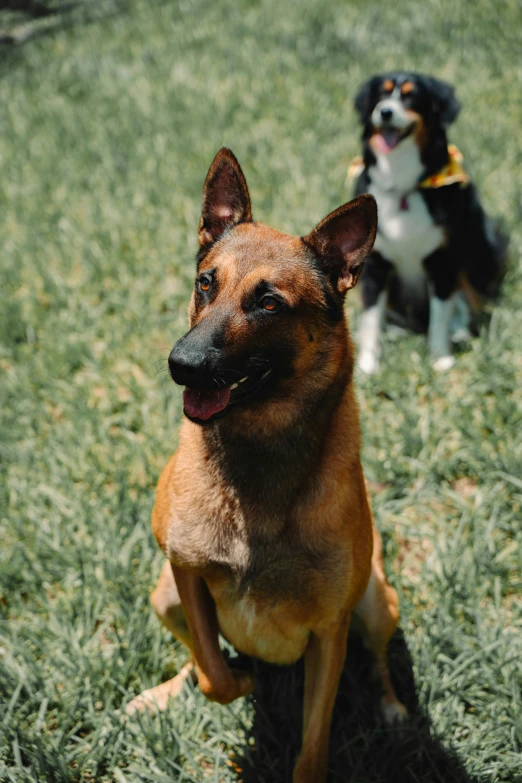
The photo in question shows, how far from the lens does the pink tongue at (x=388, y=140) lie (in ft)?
13.3

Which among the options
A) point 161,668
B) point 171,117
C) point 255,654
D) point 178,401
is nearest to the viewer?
point 255,654

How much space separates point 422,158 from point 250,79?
4657 mm

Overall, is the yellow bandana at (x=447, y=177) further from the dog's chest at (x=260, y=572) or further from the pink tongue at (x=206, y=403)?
the dog's chest at (x=260, y=572)

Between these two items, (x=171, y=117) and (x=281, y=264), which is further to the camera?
(x=171, y=117)

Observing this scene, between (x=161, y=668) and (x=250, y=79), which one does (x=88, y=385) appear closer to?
(x=161, y=668)

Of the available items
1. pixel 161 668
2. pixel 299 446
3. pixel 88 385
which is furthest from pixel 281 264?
pixel 88 385

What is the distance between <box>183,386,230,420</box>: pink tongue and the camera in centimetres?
210

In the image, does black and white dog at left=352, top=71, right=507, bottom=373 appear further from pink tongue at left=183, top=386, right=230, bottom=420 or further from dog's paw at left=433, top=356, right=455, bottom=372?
pink tongue at left=183, top=386, right=230, bottom=420

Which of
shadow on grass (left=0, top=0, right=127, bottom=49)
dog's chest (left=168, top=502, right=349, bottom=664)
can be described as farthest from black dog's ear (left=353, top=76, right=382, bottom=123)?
shadow on grass (left=0, top=0, right=127, bottom=49)

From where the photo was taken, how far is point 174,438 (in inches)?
150

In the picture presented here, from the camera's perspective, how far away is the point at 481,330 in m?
4.51

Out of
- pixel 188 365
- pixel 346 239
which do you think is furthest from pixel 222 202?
pixel 188 365

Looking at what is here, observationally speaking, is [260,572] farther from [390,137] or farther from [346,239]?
[390,137]

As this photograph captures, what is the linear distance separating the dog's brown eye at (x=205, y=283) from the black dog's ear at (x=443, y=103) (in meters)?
2.65
